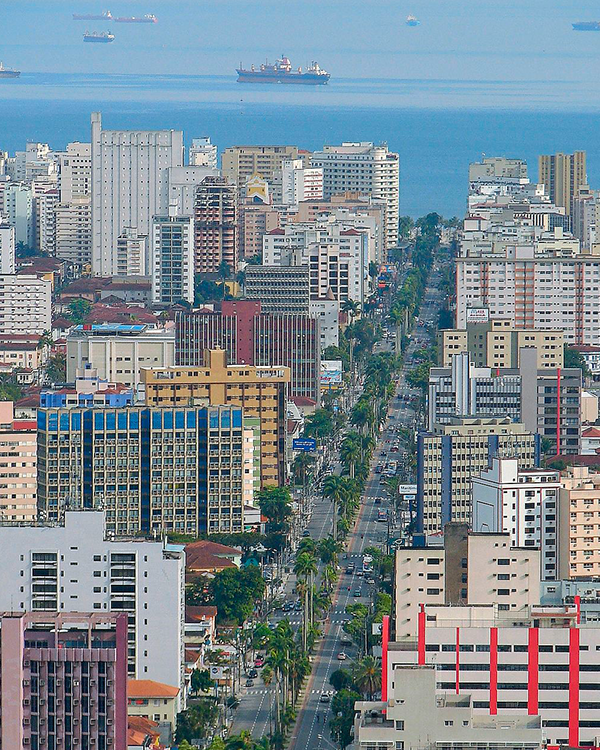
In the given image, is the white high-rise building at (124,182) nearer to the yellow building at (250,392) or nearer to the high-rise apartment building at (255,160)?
the high-rise apartment building at (255,160)

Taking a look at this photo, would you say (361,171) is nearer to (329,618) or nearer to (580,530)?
(329,618)

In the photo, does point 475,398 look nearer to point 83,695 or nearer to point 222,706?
point 222,706

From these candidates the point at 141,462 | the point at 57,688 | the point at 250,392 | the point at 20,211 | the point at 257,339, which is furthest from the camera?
the point at 20,211

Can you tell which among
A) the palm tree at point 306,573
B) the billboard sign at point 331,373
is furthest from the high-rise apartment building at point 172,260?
the palm tree at point 306,573

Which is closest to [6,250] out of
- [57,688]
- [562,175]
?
[562,175]

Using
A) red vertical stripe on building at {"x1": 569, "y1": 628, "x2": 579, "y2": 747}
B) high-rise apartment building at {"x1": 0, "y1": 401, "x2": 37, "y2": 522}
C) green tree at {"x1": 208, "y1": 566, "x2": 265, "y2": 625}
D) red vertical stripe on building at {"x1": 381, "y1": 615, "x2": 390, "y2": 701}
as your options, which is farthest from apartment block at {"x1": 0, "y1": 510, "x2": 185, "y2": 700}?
high-rise apartment building at {"x1": 0, "y1": 401, "x2": 37, "y2": 522}

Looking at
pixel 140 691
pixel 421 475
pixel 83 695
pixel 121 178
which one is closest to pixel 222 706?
pixel 140 691

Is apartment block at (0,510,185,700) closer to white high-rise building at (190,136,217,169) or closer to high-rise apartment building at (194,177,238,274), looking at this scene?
high-rise apartment building at (194,177,238,274)
